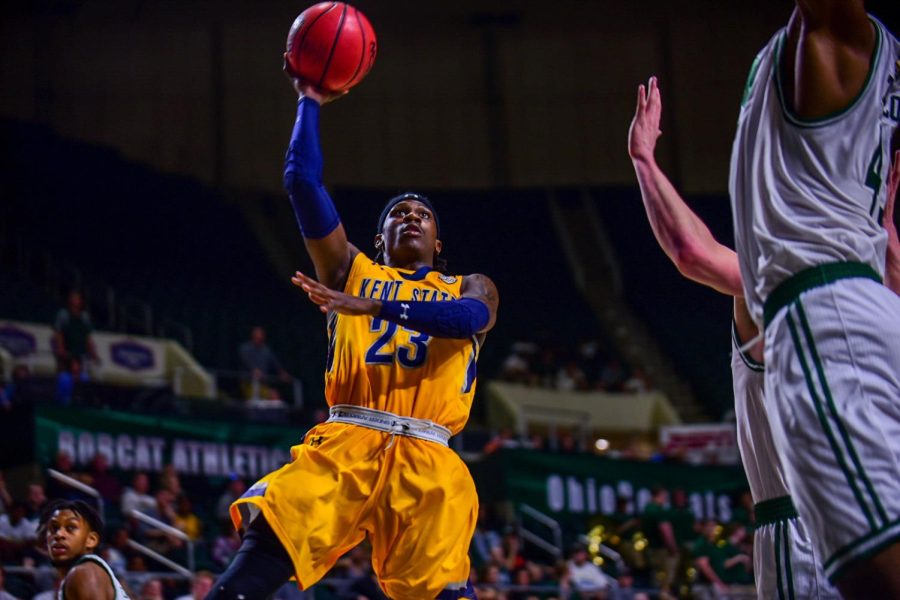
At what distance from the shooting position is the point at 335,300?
13.4 ft

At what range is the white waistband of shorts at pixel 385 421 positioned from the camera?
4.37 m

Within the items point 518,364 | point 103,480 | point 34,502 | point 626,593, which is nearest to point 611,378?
point 518,364

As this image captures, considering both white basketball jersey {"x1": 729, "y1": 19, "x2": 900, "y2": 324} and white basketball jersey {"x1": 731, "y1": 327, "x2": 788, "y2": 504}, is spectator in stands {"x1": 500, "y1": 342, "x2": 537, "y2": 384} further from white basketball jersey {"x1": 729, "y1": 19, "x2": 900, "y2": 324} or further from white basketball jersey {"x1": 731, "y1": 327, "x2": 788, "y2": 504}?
white basketball jersey {"x1": 729, "y1": 19, "x2": 900, "y2": 324}

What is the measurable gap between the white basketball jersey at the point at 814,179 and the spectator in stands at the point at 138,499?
9.33 metres

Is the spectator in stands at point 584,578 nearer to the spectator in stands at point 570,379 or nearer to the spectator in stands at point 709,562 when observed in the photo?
the spectator in stands at point 709,562

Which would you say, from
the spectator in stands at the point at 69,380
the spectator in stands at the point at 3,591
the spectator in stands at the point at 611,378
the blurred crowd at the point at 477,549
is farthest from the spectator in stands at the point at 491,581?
the spectator in stands at the point at 611,378

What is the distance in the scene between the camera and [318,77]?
4602 mm

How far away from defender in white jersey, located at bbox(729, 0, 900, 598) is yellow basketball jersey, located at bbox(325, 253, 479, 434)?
6.31ft

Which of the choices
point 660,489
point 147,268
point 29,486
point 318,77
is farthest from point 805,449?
point 147,268

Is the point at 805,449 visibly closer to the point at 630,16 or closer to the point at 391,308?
the point at 391,308

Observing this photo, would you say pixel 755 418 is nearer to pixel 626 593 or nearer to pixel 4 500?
pixel 4 500

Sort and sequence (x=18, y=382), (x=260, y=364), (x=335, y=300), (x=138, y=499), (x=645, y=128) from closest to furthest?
(x=645, y=128)
(x=335, y=300)
(x=138, y=499)
(x=18, y=382)
(x=260, y=364)

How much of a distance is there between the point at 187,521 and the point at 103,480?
0.93m

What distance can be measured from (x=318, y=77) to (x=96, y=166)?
16956 millimetres
